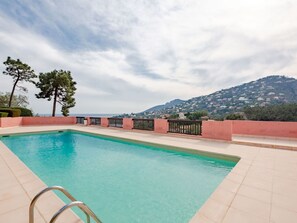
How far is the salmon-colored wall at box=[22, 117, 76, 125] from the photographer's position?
55.2 feet

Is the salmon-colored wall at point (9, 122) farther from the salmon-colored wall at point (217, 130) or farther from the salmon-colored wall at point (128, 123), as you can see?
the salmon-colored wall at point (217, 130)

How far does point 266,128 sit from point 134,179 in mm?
→ 7981

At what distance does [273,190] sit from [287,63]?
13312mm

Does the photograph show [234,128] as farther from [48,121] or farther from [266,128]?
[48,121]

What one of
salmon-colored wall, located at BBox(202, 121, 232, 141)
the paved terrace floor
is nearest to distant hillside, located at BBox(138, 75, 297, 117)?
salmon-colored wall, located at BBox(202, 121, 232, 141)

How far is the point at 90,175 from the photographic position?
4.95m

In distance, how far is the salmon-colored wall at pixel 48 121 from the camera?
1681 cm

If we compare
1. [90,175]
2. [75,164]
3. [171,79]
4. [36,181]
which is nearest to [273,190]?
[90,175]

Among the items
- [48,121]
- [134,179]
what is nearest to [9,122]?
[48,121]

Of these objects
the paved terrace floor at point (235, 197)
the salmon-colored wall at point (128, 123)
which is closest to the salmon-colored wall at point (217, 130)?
the paved terrace floor at point (235, 197)

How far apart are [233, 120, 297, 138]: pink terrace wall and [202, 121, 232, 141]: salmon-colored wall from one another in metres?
2.07

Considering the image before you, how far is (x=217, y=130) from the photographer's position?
8.44 meters

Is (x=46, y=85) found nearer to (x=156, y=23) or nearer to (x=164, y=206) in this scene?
(x=156, y=23)

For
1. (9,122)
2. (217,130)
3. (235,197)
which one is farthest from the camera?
(9,122)
